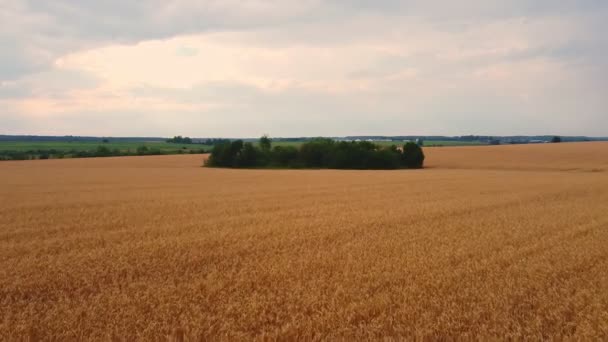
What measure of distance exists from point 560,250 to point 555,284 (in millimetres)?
2741

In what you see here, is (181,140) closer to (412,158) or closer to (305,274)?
(412,158)

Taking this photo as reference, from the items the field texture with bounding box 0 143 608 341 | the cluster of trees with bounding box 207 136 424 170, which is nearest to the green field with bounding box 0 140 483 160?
the cluster of trees with bounding box 207 136 424 170

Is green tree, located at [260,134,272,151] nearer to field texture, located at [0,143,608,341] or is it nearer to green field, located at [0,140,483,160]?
green field, located at [0,140,483,160]

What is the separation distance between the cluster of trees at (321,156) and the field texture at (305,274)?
4365 cm

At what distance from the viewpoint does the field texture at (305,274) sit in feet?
18.8

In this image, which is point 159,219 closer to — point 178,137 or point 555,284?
point 555,284

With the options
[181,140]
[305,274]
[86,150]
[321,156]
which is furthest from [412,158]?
[181,140]

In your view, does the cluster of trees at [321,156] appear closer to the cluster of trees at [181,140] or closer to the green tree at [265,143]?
the green tree at [265,143]

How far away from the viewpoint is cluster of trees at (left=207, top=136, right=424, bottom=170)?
2360 inches

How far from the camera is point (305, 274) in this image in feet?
25.9

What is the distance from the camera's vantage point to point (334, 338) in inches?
213

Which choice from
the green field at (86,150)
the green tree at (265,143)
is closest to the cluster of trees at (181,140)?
the green field at (86,150)

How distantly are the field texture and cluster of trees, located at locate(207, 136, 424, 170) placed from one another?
143 feet

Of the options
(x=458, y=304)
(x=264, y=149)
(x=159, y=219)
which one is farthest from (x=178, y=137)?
(x=458, y=304)
